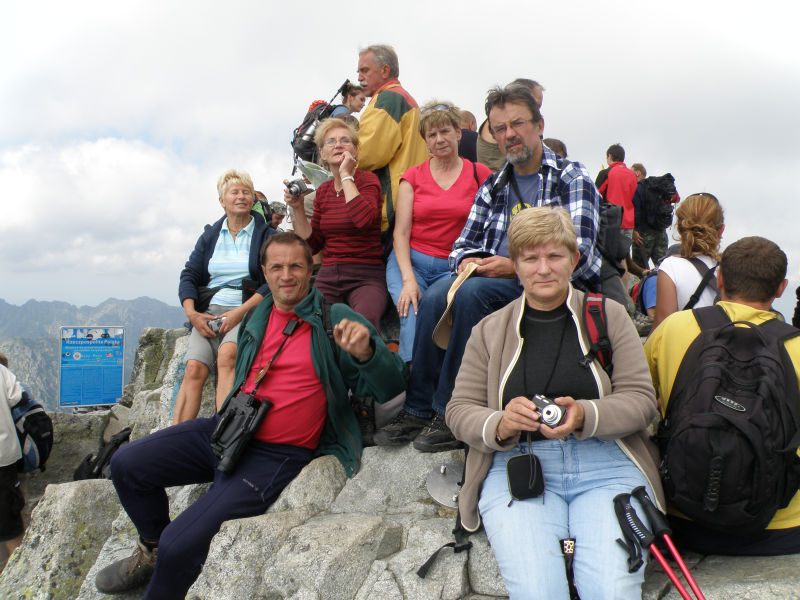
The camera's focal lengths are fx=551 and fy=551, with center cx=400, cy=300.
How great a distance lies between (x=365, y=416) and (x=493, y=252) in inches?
70.3

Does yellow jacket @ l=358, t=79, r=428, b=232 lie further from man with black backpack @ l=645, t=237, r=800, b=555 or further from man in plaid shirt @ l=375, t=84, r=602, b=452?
man with black backpack @ l=645, t=237, r=800, b=555

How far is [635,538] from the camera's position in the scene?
2.45 meters

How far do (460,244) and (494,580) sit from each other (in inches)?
96.6

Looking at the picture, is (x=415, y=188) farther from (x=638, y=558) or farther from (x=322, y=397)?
(x=638, y=558)

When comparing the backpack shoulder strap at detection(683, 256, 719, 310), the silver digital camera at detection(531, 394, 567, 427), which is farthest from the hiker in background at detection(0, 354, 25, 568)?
the backpack shoulder strap at detection(683, 256, 719, 310)

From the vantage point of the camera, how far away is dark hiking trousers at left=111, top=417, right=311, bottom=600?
11.5 ft

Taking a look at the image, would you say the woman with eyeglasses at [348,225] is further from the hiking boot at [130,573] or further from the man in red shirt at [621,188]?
the man in red shirt at [621,188]

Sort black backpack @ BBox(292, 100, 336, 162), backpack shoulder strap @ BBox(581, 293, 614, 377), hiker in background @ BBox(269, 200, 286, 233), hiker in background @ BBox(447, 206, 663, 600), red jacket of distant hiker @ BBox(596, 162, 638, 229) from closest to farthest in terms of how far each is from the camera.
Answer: hiker in background @ BBox(447, 206, 663, 600) < backpack shoulder strap @ BBox(581, 293, 614, 377) < black backpack @ BBox(292, 100, 336, 162) < hiker in background @ BBox(269, 200, 286, 233) < red jacket of distant hiker @ BBox(596, 162, 638, 229)

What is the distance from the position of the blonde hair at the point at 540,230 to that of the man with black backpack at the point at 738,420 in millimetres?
836

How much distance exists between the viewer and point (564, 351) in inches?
116

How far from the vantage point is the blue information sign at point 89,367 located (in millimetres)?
10734

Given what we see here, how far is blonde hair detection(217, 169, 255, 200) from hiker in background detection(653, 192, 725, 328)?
14.0ft

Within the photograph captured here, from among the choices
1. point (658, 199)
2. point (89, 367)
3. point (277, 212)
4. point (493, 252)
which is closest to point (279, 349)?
point (493, 252)

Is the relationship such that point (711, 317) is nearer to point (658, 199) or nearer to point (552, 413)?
point (552, 413)
